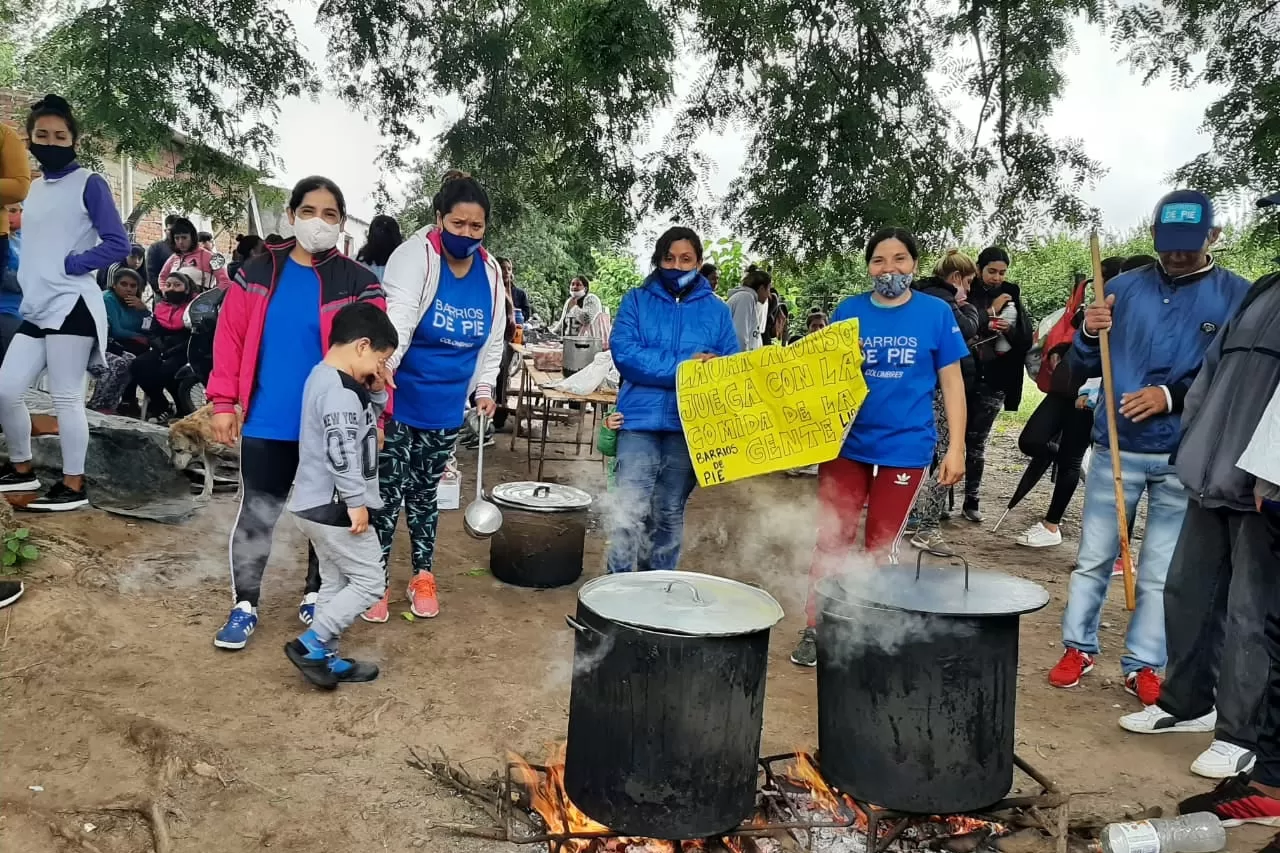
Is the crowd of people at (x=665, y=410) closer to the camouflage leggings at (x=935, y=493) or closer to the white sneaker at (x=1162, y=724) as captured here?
the white sneaker at (x=1162, y=724)

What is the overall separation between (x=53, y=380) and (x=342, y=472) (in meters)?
2.56

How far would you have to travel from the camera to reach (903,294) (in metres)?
4.19

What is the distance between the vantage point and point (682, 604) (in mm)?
2914

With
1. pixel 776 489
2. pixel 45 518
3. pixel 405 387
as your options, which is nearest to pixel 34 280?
pixel 45 518

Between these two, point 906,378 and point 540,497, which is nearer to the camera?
point 906,378

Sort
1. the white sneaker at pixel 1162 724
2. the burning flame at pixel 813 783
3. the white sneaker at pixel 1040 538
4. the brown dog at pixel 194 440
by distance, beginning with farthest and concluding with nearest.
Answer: the white sneaker at pixel 1040 538, the brown dog at pixel 194 440, the white sneaker at pixel 1162 724, the burning flame at pixel 813 783

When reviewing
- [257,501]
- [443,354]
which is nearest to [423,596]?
[257,501]

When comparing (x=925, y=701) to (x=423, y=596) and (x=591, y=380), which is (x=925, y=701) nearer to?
(x=423, y=596)

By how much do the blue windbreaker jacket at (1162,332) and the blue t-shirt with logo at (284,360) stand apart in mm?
3740

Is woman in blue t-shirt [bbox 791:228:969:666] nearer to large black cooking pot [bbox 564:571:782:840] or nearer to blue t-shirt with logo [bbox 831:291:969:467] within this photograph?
blue t-shirt with logo [bbox 831:291:969:467]

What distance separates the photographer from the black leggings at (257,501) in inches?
157

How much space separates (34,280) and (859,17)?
5596 mm

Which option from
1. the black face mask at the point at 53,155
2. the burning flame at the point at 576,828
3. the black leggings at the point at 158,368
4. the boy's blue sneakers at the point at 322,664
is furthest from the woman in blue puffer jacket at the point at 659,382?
the black leggings at the point at 158,368

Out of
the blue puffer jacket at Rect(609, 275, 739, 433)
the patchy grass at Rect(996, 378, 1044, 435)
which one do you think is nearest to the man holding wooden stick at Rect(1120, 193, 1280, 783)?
the blue puffer jacket at Rect(609, 275, 739, 433)
